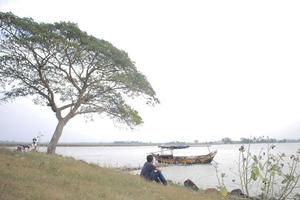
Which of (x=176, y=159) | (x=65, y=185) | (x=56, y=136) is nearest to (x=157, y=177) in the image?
(x=65, y=185)

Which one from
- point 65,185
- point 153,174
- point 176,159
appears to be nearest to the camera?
point 65,185

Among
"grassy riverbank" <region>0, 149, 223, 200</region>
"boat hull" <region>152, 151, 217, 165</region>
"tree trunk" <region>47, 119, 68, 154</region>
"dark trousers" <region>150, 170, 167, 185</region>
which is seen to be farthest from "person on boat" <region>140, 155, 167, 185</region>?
"boat hull" <region>152, 151, 217, 165</region>

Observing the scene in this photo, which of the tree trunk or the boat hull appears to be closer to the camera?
the tree trunk

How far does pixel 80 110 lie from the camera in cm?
2383

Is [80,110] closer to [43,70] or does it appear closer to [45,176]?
[43,70]

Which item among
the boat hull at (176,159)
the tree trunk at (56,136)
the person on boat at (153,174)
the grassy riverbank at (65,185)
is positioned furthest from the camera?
the boat hull at (176,159)

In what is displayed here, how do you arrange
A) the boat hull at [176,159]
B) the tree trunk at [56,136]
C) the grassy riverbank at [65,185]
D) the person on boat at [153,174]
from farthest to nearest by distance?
the boat hull at [176,159] → the tree trunk at [56,136] → the person on boat at [153,174] → the grassy riverbank at [65,185]

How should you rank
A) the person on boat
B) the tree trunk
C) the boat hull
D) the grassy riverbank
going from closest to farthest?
the grassy riverbank → the person on boat → the tree trunk → the boat hull

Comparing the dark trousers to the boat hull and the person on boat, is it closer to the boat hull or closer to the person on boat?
the person on boat

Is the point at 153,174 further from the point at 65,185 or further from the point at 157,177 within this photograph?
the point at 65,185

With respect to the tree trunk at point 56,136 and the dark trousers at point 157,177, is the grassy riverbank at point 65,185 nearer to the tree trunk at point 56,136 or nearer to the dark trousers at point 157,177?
the dark trousers at point 157,177

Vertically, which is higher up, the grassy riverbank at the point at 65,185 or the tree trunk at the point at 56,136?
the tree trunk at the point at 56,136

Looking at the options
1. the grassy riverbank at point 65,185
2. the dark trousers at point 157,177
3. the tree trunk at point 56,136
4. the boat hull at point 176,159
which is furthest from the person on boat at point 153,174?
the boat hull at point 176,159

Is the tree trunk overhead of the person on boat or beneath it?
overhead
